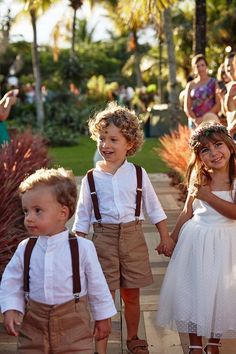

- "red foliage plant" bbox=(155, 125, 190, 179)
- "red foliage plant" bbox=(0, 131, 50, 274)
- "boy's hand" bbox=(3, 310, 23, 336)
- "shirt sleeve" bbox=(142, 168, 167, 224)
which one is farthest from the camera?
"red foliage plant" bbox=(155, 125, 190, 179)

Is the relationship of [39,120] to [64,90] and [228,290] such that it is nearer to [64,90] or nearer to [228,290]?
[64,90]

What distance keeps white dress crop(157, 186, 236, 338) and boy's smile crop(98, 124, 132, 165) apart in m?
0.56

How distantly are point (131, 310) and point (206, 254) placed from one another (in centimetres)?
76

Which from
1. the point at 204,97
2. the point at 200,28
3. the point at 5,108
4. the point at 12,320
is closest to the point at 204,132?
the point at 12,320

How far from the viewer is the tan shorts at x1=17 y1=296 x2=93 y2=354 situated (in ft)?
11.5

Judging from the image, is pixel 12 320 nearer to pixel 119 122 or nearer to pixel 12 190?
pixel 119 122

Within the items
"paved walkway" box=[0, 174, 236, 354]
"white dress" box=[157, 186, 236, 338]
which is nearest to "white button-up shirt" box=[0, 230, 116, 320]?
"white dress" box=[157, 186, 236, 338]

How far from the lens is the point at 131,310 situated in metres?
5.01

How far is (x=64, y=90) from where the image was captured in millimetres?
35500

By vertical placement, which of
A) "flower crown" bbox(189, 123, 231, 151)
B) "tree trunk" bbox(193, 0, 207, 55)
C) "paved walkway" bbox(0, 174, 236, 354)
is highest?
"tree trunk" bbox(193, 0, 207, 55)

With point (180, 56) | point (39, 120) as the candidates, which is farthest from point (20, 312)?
point (180, 56)

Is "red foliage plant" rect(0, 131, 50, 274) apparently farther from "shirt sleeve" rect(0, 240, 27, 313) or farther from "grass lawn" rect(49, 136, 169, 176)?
"grass lawn" rect(49, 136, 169, 176)

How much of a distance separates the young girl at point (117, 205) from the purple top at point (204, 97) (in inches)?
248

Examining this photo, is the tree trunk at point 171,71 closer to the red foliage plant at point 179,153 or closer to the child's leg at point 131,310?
the red foliage plant at point 179,153
